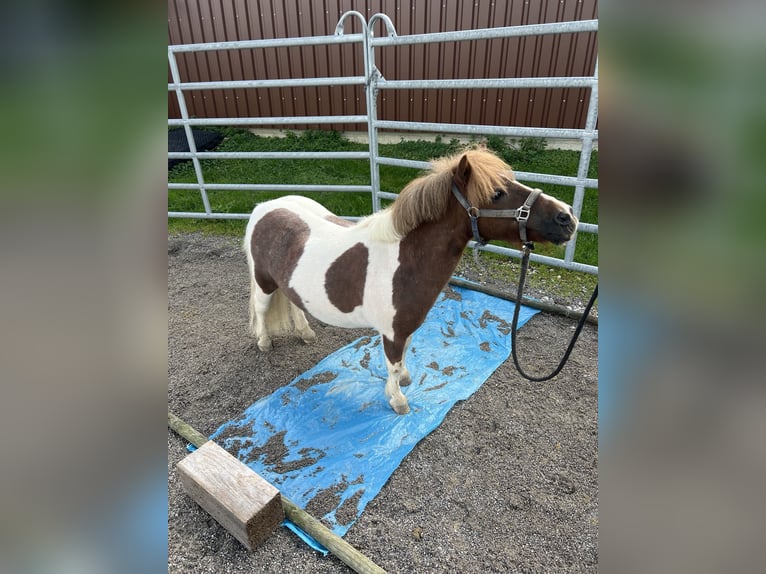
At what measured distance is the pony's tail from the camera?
292 cm

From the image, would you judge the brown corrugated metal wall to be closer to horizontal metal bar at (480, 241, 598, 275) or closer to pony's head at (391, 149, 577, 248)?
horizontal metal bar at (480, 241, 598, 275)

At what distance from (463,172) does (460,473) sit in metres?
1.49

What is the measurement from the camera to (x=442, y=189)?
6.02 ft

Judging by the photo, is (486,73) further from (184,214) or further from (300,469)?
(300,469)

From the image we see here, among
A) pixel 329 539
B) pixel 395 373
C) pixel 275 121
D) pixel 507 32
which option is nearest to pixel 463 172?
pixel 395 373

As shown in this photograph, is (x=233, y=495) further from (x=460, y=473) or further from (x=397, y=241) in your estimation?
(x=397, y=241)

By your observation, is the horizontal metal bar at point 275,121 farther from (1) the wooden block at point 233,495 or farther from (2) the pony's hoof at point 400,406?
(1) the wooden block at point 233,495

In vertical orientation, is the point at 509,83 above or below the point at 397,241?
above

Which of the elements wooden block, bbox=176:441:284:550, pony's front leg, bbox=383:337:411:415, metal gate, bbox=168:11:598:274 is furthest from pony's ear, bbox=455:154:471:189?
wooden block, bbox=176:441:284:550

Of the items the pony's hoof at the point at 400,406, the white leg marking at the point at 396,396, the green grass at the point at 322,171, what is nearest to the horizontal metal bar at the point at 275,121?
the green grass at the point at 322,171

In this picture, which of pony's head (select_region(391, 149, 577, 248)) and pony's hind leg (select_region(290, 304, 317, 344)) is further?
pony's hind leg (select_region(290, 304, 317, 344))

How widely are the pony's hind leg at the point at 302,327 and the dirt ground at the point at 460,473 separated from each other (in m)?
0.07

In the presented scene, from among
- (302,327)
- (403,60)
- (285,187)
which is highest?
(403,60)
